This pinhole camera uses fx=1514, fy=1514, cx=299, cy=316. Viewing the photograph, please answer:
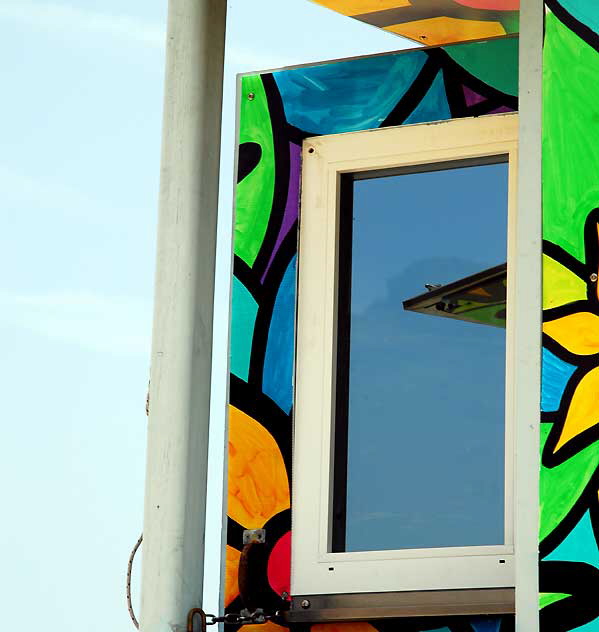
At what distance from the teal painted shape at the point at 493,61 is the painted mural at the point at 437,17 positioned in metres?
0.07

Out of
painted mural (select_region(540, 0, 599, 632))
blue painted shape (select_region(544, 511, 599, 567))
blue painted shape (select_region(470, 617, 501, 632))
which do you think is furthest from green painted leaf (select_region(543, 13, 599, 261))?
blue painted shape (select_region(470, 617, 501, 632))

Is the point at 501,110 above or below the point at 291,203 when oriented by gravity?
above

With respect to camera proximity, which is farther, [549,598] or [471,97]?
[471,97]

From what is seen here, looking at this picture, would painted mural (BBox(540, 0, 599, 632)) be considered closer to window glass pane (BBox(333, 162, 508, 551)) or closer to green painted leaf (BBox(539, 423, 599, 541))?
green painted leaf (BBox(539, 423, 599, 541))

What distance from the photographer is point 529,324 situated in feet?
10.7

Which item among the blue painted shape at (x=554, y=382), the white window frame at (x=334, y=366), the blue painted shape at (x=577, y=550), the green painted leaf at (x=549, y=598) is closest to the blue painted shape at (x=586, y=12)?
the blue painted shape at (x=554, y=382)

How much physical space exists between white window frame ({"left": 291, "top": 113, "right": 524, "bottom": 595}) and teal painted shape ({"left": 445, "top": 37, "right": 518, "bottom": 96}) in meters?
0.13

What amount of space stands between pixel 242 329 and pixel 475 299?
0.72m

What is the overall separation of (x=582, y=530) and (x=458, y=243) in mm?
1377

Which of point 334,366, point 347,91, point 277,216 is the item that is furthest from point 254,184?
point 334,366

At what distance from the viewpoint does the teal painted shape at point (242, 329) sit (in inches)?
177

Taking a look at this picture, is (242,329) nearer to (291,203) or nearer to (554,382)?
(291,203)

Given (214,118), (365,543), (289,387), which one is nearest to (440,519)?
(365,543)

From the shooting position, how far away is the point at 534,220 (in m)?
3.31
